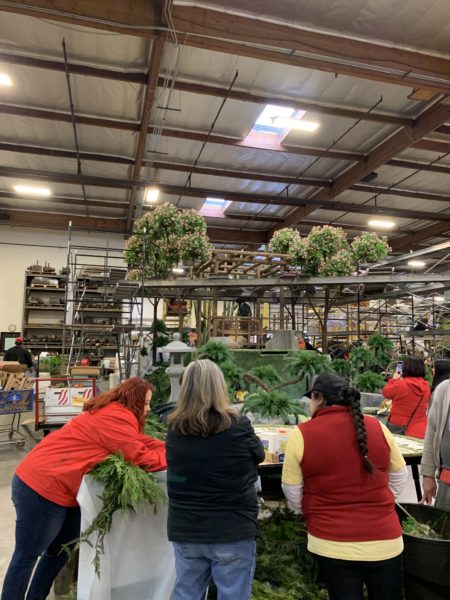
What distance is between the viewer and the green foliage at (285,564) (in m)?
2.39

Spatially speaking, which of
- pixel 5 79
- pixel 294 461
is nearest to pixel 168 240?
pixel 5 79

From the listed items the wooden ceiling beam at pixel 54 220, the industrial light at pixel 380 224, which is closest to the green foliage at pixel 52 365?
the wooden ceiling beam at pixel 54 220

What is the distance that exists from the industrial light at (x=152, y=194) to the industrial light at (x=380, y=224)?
21.9 ft

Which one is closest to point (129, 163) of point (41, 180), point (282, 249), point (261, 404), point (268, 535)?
point (41, 180)

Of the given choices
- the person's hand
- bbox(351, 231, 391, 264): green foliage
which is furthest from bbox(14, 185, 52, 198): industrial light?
the person's hand

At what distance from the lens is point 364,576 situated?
1.84 metres

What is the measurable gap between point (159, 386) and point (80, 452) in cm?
450

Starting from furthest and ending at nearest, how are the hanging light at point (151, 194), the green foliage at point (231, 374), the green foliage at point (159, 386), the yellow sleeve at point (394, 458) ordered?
the hanging light at point (151, 194)
the green foliage at point (159, 386)
the green foliage at point (231, 374)
the yellow sleeve at point (394, 458)

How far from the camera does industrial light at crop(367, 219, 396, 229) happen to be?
1345 centimetres

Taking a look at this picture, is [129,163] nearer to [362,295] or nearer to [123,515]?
[362,295]

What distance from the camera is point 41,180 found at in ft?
34.0

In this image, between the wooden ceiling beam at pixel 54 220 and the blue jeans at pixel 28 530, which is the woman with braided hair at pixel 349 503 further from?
the wooden ceiling beam at pixel 54 220

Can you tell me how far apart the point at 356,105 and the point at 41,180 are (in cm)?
733

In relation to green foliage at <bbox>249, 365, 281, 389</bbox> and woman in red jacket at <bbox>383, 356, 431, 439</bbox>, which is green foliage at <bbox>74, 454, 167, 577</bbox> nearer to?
green foliage at <bbox>249, 365, 281, 389</bbox>
